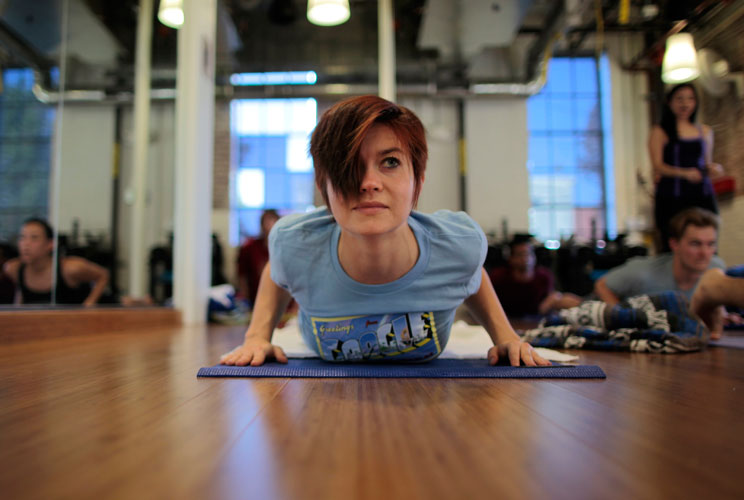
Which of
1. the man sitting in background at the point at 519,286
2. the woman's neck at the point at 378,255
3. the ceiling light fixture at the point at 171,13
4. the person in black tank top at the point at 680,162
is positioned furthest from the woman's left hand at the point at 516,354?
the ceiling light fixture at the point at 171,13

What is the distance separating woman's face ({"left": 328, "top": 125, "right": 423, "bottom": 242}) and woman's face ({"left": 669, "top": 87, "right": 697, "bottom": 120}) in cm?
247

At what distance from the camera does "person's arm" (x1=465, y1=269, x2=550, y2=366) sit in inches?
48.2

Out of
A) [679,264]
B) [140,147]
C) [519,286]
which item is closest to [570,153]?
[519,286]

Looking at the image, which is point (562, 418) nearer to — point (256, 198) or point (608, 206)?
point (256, 198)

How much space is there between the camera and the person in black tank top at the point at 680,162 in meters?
2.87

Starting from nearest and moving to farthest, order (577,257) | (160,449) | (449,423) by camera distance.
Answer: (160,449) → (449,423) → (577,257)

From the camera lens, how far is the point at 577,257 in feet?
18.7

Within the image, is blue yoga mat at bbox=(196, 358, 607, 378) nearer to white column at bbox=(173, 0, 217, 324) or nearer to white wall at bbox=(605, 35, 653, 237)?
white column at bbox=(173, 0, 217, 324)

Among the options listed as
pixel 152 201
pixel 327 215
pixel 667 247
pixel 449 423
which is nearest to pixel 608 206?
pixel 667 247

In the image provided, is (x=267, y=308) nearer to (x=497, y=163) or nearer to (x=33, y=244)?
(x=33, y=244)

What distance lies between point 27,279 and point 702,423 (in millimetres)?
2424

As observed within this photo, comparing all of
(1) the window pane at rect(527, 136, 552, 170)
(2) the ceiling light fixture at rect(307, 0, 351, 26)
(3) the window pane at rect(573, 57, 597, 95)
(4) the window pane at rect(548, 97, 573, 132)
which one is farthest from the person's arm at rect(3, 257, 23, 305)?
(3) the window pane at rect(573, 57, 597, 95)

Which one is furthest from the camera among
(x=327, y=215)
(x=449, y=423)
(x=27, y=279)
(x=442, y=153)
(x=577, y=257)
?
(x=442, y=153)

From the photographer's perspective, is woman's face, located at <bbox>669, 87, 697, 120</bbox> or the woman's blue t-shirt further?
woman's face, located at <bbox>669, 87, 697, 120</bbox>
